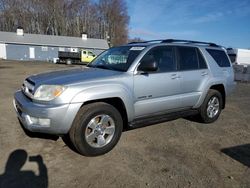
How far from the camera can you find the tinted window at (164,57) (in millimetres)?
4808

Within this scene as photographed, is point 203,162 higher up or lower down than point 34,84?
lower down

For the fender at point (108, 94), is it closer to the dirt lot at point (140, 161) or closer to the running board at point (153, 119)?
the running board at point (153, 119)

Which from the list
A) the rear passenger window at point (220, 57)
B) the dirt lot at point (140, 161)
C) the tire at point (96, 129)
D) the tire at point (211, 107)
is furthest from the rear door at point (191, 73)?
the tire at point (96, 129)

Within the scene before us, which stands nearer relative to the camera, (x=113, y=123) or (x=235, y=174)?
(x=235, y=174)

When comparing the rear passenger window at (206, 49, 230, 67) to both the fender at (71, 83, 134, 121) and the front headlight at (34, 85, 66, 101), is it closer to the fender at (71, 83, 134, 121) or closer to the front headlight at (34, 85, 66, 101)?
the fender at (71, 83, 134, 121)

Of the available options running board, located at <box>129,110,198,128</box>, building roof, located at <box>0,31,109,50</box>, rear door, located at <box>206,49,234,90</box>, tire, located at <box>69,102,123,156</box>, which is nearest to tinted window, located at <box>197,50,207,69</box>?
rear door, located at <box>206,49,234,90</box>

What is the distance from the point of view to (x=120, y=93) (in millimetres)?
4102

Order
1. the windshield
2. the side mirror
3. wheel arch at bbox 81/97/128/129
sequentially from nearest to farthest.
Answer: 1. wheel arch at bbox 81/97/128/129
2. the side mirror
3. the windshield

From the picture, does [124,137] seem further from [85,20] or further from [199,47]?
[85,20]

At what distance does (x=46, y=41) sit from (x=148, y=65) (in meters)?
42.0

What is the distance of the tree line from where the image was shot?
61219 mm

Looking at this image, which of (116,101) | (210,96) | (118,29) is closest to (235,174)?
(116,101)

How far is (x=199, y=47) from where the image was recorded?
5.75 metres

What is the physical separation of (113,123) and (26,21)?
66.8 metres
